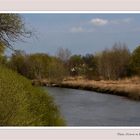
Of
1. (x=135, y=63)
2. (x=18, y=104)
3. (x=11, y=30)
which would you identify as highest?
(x=11, y=30)

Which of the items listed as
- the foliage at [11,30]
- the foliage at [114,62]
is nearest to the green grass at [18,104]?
the foliage at [11,30]

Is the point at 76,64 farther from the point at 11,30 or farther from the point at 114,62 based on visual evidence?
the point at 11,30

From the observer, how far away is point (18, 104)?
8.62ft

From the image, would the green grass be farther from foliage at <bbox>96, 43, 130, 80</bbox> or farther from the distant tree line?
foliage at <bbox>96, 43, 130, 80</bbox>

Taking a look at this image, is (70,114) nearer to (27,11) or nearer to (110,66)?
(110,66)

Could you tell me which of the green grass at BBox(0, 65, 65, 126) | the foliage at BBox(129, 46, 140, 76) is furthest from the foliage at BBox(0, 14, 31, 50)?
the foliage at BBox(129, 46, 140, 76)

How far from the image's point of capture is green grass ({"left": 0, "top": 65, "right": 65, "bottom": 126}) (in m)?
2.55

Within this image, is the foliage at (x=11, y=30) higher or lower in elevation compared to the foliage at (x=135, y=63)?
higher

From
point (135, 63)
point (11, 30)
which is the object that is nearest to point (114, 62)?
point (135, 63)

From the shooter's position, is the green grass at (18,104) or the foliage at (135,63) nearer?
the green grass at (18,104)

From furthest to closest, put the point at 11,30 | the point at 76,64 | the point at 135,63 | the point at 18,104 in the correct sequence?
the point at 11,30 → the point at 76,64 → the point at 135,63 → the point at 18,104

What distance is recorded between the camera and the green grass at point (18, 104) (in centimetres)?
255

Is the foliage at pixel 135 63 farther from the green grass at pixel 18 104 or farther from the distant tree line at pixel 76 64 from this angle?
the green grass at pixel 18 104

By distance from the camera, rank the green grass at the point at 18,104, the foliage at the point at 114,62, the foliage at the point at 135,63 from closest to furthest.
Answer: the green grass at the point at 18,104
the foliage at the point at 135,63
the foliage at the point at 114,62
